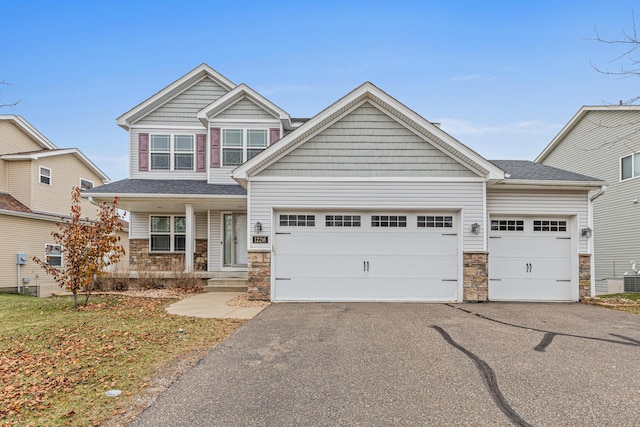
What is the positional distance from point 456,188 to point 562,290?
4111mm

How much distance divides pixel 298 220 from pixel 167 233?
701 centimetres

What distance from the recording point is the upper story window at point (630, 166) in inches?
608

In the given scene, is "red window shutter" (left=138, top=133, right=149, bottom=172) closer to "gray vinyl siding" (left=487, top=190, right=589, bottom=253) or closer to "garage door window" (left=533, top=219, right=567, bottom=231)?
A: "gray vinyl siding" (left=487, top=190, right=589, bottom=253)

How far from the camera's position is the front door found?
14562 mm

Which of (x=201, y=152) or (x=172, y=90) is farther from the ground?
(x=172, y=90)

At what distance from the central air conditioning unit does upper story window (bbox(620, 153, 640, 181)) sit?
3941 millimetres

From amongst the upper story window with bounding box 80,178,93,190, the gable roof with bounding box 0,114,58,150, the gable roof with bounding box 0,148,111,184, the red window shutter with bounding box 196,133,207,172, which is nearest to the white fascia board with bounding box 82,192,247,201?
the red window shutter with bounding box 196,133,207,172

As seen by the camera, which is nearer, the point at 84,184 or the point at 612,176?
the point at 612,176

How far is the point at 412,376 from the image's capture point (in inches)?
179

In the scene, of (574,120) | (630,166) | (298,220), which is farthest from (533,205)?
(574,120)

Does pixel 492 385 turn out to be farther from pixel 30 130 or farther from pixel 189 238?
pixel 30 130

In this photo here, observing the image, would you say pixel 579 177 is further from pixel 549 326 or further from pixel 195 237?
pixel 195 237

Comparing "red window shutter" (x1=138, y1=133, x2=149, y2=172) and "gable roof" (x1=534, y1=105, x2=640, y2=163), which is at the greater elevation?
"gable roof" (x1=534, y1=105, x2=640, y2=163)

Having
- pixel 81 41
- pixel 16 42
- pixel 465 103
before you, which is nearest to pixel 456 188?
pixel 465 103
